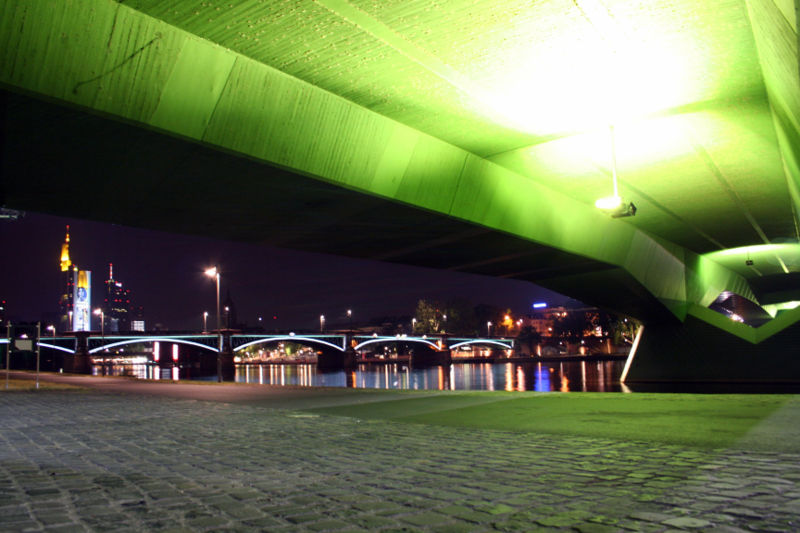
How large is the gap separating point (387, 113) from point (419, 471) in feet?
21.8

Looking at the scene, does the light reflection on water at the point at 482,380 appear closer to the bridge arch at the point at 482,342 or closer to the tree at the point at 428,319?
the bridge arch at the point at 482,342

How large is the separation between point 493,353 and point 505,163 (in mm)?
150658

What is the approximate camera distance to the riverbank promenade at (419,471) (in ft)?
14.7

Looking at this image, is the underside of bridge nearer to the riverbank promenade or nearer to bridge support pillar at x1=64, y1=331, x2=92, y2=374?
the riverbank promenade

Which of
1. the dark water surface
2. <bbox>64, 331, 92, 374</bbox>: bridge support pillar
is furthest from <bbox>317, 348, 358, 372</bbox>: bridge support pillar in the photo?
<bbox>64, 331, 92, 374</bbox>: bridge support pillar

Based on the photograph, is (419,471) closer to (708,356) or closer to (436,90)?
(436,90)

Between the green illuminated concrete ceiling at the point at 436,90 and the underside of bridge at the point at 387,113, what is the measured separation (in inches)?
1.3

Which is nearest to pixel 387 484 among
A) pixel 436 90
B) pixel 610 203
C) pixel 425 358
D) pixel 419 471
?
pixel 419 471

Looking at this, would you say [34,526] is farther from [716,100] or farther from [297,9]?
[716,100]

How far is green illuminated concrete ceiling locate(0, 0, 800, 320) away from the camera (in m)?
7.27

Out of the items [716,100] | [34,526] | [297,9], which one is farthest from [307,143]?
[716,100]

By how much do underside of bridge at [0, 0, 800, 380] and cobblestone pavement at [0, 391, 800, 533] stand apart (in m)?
4.22

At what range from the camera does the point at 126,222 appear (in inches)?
475

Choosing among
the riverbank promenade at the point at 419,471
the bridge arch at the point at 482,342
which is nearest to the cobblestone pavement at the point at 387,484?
the riverbank promenade at the point at 419,471
